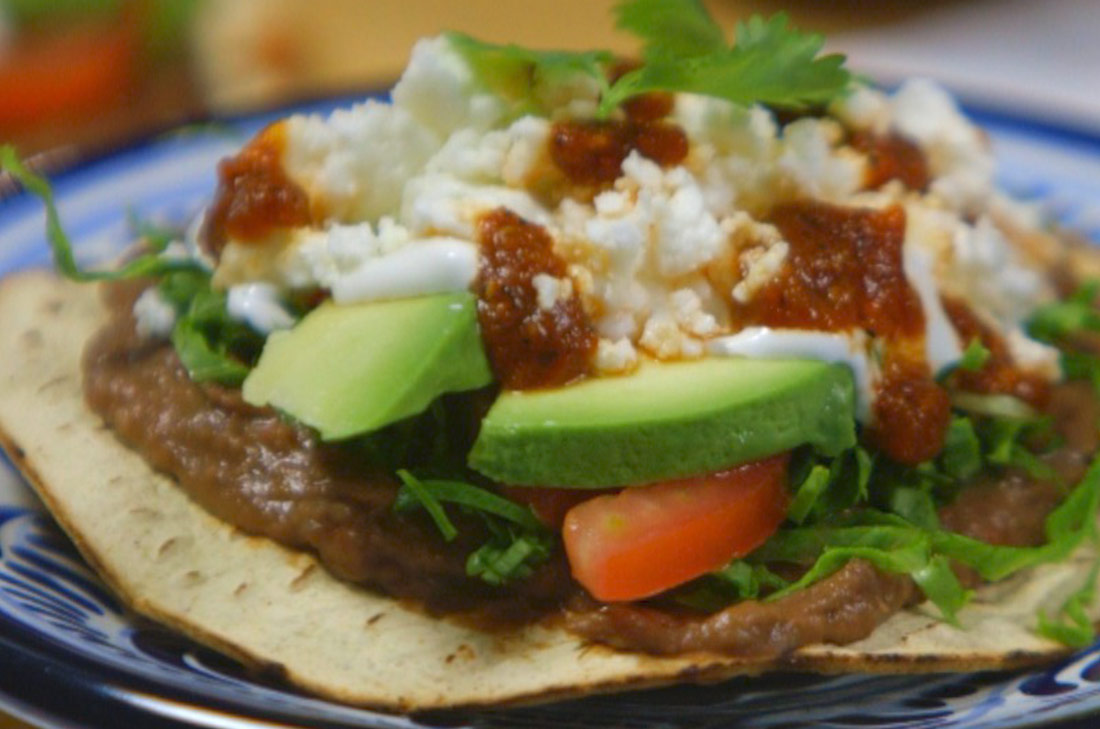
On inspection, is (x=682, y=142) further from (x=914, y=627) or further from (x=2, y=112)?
(x=2, y=112)

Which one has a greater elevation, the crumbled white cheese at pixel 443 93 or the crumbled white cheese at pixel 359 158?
the crumbled white cheese at pixel 443 93

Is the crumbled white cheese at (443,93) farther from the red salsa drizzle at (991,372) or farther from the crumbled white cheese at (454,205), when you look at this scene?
the red salsa drizzle at (991,372)

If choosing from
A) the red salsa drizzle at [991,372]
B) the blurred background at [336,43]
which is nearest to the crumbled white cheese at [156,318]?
the red salsa drizzle at [991,372]

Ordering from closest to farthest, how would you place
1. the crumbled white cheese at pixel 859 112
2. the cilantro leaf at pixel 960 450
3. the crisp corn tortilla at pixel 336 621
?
the crisp corn tortilla at pixel 336 621 → the cilantro leaf at pixel 960 450 → the crumbled white cheese at pixel 859 112

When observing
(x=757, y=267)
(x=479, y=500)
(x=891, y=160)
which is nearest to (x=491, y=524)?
(x=479, y=500)

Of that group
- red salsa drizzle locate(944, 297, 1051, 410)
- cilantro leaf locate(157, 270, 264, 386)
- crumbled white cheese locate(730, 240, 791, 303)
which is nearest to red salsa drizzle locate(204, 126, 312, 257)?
cilantro leaf locate(157, 270, 264, 386)

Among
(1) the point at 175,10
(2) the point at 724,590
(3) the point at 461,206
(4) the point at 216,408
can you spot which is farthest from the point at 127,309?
(1) the point at 175,10
